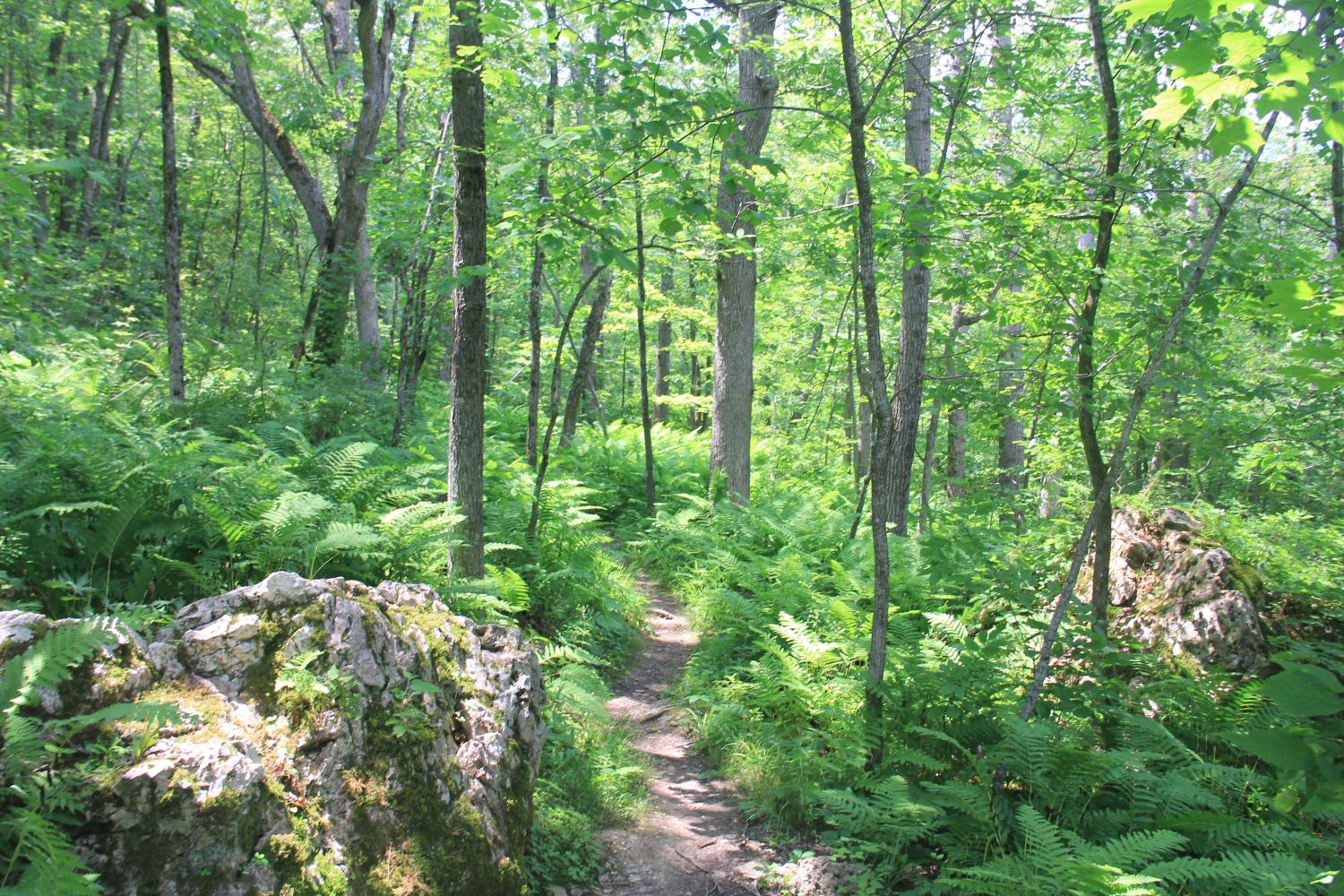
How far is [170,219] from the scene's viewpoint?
649cm

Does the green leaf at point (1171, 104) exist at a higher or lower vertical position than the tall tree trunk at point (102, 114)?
lower

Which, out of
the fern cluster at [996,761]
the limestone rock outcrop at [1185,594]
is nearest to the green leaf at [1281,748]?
the fern cluster at [996,761]

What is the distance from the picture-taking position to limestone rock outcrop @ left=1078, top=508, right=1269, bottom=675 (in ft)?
17.3

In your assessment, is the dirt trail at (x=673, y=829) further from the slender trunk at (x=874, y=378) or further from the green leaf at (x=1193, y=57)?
the green leaf at (x=1193, y=57)

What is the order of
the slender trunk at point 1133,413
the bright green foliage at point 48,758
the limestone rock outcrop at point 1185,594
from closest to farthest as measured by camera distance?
the bright green foliage at point 48,758, the slender trunk at point 1133,413, the limestone rock outcrop at point 1185,594

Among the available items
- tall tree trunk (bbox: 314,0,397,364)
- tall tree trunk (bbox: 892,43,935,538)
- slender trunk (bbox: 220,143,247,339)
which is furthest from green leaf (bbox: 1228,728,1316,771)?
slender trunk (bbox: 220,143,247,339)

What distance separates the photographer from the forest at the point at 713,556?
2.34 metres

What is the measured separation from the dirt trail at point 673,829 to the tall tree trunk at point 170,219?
4.85m

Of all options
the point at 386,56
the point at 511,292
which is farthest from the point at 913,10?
the point at 511,292

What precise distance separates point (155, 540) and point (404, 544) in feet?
4.27

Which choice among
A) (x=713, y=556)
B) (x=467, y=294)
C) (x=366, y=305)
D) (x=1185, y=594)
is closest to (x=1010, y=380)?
(x=1185, y=594)

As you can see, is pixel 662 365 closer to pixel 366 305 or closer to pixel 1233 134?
pixel 366 305

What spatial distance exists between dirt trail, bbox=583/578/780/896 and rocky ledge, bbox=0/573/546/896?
0.76 metres

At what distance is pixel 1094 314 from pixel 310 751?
17.9ft
